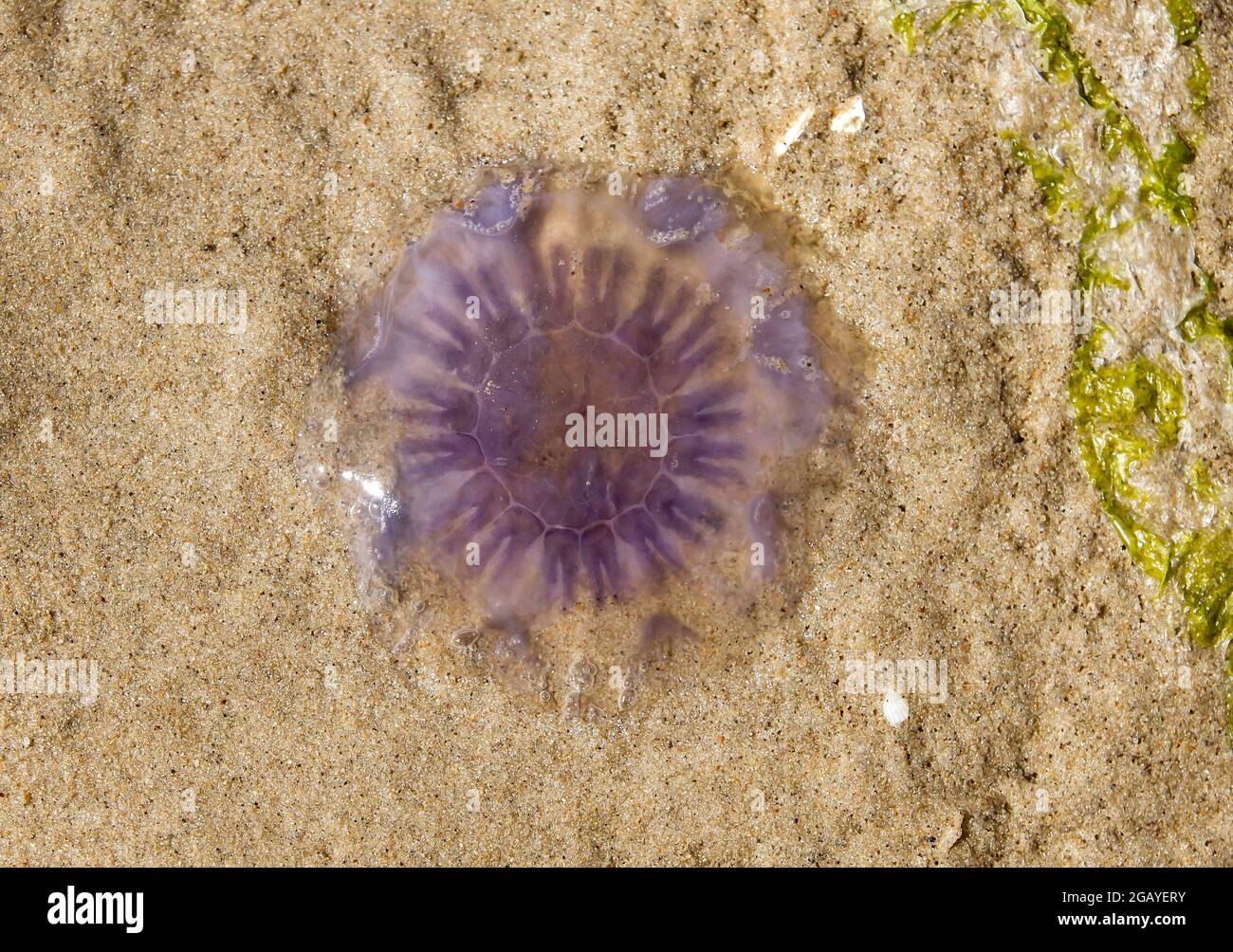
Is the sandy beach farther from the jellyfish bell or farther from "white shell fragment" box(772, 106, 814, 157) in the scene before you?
the jellyfish bell

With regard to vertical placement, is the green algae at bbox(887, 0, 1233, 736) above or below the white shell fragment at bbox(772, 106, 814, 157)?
below

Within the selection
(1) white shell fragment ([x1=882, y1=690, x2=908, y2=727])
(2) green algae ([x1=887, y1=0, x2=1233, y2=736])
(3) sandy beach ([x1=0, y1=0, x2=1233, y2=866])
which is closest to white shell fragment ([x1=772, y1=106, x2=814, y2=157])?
(3) sandy beach ([x1=0, y1=0, x2=1233, y2=866])

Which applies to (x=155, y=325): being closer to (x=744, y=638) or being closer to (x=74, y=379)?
(x=74, y=379)

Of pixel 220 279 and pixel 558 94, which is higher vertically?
pixel 558 94

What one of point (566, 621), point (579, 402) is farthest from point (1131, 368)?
point (566, 621)

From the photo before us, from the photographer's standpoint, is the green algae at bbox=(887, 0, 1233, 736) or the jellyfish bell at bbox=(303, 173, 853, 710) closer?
the jellyfish bell at bbox=(303, 173, 853, 710)

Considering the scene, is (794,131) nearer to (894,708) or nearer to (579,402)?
(579,402)

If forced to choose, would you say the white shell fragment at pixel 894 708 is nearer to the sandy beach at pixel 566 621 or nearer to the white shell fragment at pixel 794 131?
the sandy beach at pixel 566 621
